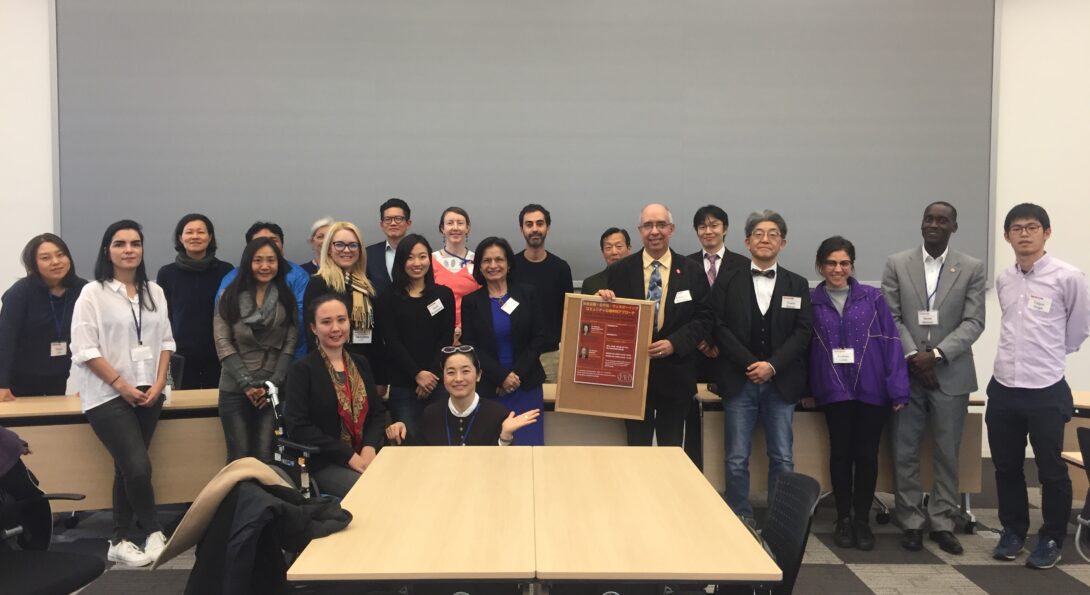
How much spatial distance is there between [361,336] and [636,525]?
234 centimetres

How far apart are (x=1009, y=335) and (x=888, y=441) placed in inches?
35.8

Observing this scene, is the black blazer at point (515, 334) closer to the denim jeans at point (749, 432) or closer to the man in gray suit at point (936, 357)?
the denim jeans at point (749, 432)

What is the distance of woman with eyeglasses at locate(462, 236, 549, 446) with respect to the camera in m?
3.88

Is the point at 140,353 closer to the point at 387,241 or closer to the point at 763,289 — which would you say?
the point at 387,241

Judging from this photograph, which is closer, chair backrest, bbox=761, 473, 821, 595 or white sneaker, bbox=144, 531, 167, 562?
chair backrest, bbox=761, 473, 821, 595


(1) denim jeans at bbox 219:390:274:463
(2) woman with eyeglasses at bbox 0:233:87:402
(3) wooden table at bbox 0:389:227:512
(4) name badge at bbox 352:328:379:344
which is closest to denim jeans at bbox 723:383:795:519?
(4) name badge at bbox 352:328:379:344

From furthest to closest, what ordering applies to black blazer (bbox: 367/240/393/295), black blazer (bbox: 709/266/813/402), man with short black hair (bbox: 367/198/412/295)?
black blazer (bbox: 367/240/393/295) → man with short black hair (bbox: 367/198/412/295) → black blazer (bbox: 709/266/813/402)

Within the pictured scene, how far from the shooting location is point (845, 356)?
12.5ft

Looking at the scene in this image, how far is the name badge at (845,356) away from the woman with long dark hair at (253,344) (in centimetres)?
290

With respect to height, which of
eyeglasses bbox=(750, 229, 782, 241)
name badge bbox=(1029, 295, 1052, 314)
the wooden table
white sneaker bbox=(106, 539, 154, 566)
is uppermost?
eyeglasses bbox=(750, 229, 782, 241)

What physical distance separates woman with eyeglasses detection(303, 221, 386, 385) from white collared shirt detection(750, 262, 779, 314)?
7.00 ft

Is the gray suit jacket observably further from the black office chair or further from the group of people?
the black office chair

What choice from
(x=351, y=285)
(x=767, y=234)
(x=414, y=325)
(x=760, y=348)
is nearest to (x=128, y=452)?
(x=351, y=285)

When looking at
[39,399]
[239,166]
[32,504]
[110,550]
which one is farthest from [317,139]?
[32,504]
